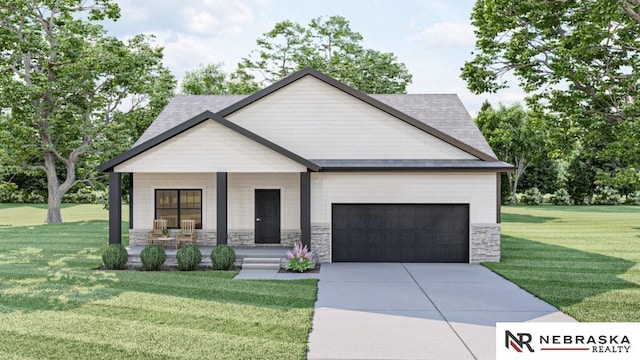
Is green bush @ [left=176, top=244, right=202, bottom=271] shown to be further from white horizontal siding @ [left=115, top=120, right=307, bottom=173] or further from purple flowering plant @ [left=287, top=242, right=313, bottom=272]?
purple flowering plant @ [left=287, top=242, right=313, bottom=272]

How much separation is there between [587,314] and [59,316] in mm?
10397

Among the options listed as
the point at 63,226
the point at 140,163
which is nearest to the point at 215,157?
the point at 140,163

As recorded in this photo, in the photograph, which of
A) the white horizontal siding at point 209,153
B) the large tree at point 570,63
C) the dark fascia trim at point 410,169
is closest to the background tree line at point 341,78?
the large tree at point 570,63

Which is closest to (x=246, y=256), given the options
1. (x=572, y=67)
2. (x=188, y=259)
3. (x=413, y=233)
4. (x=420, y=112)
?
(x=188, y=259)

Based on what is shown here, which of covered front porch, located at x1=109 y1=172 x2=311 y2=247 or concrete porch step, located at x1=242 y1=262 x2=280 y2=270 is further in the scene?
covered front porch, located at x1=109 y1=172 x2=311 y2=247

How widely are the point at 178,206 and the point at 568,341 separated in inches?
552

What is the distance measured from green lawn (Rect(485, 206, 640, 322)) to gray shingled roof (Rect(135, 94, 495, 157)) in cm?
479

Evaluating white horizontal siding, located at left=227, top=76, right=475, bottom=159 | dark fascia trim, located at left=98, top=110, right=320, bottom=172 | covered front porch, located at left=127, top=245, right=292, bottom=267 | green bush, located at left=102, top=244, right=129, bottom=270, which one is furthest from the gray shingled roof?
green bush, located at left=102, top=244, right=129, bottom=270

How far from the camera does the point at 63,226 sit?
89.2ft

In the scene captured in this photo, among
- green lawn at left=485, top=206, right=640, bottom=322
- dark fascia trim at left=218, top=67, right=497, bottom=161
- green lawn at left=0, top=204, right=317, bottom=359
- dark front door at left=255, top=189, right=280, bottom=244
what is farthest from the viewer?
dark front door at left=255, top=189, right=280, bottom=244

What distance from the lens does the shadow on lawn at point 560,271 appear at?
36.9ft

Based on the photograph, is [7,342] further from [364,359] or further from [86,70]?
[86,70]

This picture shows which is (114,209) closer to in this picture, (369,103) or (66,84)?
(369,103)

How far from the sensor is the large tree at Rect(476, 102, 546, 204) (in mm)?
45000
